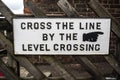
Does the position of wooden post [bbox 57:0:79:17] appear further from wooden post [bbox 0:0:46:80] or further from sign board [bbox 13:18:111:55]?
wooden post [bbox 0:0:46:80]

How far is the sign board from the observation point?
3.46 metres

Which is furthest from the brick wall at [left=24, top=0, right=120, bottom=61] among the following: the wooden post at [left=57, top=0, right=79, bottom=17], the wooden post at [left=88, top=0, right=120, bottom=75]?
the wooden post at [left=57, top=0, right=79, bottom=17]

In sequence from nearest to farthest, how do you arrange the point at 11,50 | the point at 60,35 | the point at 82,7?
the point at 60,35 → the point at 11,50 → the point at 82,7

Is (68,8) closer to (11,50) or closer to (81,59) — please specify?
(81,59)

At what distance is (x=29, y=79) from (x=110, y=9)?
2.64 metres

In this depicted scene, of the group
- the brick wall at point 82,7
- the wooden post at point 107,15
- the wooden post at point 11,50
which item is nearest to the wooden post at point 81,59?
the wooden post at point 107,15

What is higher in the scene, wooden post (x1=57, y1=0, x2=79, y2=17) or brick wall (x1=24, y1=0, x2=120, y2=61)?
wooden post (x1=57, y1=0, x2=79, y2=17)

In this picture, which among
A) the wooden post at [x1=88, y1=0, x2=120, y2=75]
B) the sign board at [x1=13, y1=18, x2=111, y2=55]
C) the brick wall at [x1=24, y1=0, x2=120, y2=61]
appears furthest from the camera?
the brick wall at [x1=24, y1=0, x2=120, y2=61]

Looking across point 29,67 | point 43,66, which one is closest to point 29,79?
point 29,67

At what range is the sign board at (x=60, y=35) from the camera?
3465mm

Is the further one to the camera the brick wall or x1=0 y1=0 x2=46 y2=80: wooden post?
the brick wall

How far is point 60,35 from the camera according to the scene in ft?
11.4

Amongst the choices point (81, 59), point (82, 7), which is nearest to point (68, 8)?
point (81, 59)

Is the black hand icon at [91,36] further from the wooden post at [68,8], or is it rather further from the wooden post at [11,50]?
the wooden post at [11,50]
